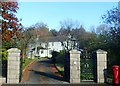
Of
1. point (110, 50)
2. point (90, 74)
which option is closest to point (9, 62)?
point (90, 74)

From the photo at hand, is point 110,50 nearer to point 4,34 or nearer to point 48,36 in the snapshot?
point 4,34

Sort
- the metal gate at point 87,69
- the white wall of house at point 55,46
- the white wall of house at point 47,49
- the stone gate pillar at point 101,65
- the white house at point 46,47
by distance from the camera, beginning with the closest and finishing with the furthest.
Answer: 1. the stone gate pillar at point 101,65
2. the metal gate at point 87,69
3. the white house at point 46,47
4. the white wall of house at point 47,49
5. the white wall of house at point 55,46

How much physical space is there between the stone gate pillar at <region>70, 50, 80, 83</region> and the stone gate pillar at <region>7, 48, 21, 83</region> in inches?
132

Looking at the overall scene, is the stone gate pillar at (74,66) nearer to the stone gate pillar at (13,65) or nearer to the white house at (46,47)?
the stone gate pillar at (13,65)

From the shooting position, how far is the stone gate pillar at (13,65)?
57.4 ft

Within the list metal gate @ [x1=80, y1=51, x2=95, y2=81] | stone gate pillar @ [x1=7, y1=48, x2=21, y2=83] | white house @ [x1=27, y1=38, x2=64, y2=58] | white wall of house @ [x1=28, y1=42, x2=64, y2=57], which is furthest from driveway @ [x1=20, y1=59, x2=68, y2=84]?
white wall of house @ [x1=28, y1=42, x2=64, y2=57]

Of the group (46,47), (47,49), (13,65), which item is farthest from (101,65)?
(46,47)

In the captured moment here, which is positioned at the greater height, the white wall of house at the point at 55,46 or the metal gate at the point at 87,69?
the white wall of house at the point at 55,46

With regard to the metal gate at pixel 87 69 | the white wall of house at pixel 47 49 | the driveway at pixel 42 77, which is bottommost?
the driveway at pixel 42 77

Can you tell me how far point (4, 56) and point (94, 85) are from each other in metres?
7.89

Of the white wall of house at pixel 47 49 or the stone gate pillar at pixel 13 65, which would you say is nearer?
the stone gate pillar at pixel 13 65

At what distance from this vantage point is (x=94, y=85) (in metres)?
16.2

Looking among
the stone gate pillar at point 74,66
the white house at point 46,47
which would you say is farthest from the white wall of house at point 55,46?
the stone gate pillar at point 74,66

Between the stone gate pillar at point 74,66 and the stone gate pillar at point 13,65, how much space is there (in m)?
3.36
